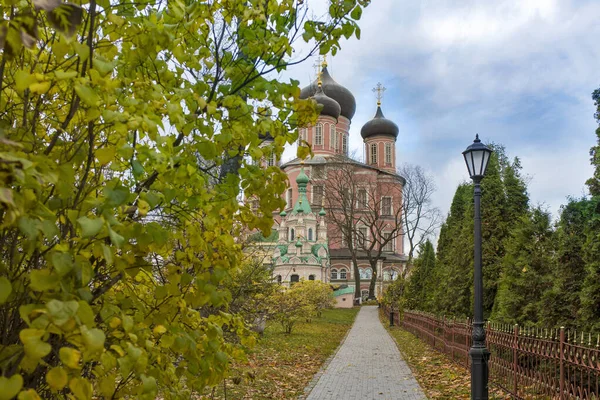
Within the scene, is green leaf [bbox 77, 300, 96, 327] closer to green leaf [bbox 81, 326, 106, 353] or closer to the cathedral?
green leaf [bbox 81, 326, 106, 353]

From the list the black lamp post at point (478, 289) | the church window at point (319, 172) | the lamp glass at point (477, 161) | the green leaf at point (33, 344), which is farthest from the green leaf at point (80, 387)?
the church window at point (319, 172)

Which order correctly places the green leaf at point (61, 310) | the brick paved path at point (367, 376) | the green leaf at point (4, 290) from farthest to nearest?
1. the brick paved path at point (367, 376)
2. the green leaf at point (4, 290)
3. the green leaf at point (61, 310)

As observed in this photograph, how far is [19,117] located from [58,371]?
1187 mm

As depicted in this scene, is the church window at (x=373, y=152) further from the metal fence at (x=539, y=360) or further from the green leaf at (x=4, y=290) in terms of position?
the green leaf at (x=4, y=290)

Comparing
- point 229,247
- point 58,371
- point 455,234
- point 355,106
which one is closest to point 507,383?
point 229,247

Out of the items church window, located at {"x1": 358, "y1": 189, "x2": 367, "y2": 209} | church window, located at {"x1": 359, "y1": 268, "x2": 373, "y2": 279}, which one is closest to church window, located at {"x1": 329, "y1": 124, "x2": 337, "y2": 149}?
church window, located at {"x1": 358, "y1": 189, "x2": 367, "y2": 209}

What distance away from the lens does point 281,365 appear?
10.7m

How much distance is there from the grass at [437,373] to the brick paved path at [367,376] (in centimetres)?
19

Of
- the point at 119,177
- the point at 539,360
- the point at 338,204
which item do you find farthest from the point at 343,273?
the point at 119,177

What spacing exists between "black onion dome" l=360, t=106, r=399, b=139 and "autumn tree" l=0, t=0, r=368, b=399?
52619 mm

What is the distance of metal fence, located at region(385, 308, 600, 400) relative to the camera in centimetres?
528

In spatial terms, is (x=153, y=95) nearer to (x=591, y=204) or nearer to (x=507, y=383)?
(x=507, y=383)

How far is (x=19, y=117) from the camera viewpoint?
2.15 m

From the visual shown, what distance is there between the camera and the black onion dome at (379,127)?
54.4 meters
